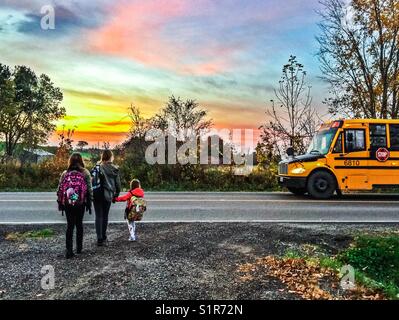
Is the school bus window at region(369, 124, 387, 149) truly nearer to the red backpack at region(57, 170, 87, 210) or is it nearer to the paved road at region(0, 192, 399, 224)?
the paved road at region(0, 192, 399, 224)

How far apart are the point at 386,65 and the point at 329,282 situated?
1907 cm

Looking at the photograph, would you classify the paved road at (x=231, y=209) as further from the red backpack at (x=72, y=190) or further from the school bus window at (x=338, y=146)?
the red backpack at (x=72, y=190)

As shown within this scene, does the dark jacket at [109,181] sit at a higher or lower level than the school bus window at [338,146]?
lower

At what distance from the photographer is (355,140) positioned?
14875 millimetres

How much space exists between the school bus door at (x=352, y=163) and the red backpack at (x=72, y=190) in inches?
402

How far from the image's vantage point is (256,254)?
6.95 m

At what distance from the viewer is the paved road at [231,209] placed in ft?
35.0

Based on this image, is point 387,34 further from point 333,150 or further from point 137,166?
point 137,166

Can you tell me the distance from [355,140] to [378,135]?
0.87 m

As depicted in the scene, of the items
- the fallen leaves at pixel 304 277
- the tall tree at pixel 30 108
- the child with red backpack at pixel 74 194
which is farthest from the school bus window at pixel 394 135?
the tall tree at pixel 30 108

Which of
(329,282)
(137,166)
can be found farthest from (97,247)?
(137,166)

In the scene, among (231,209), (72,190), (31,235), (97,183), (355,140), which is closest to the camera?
(72,190)

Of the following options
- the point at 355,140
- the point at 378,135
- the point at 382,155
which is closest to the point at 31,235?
the point at 355,140

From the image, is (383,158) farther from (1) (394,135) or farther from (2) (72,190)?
(2) (72,190)
